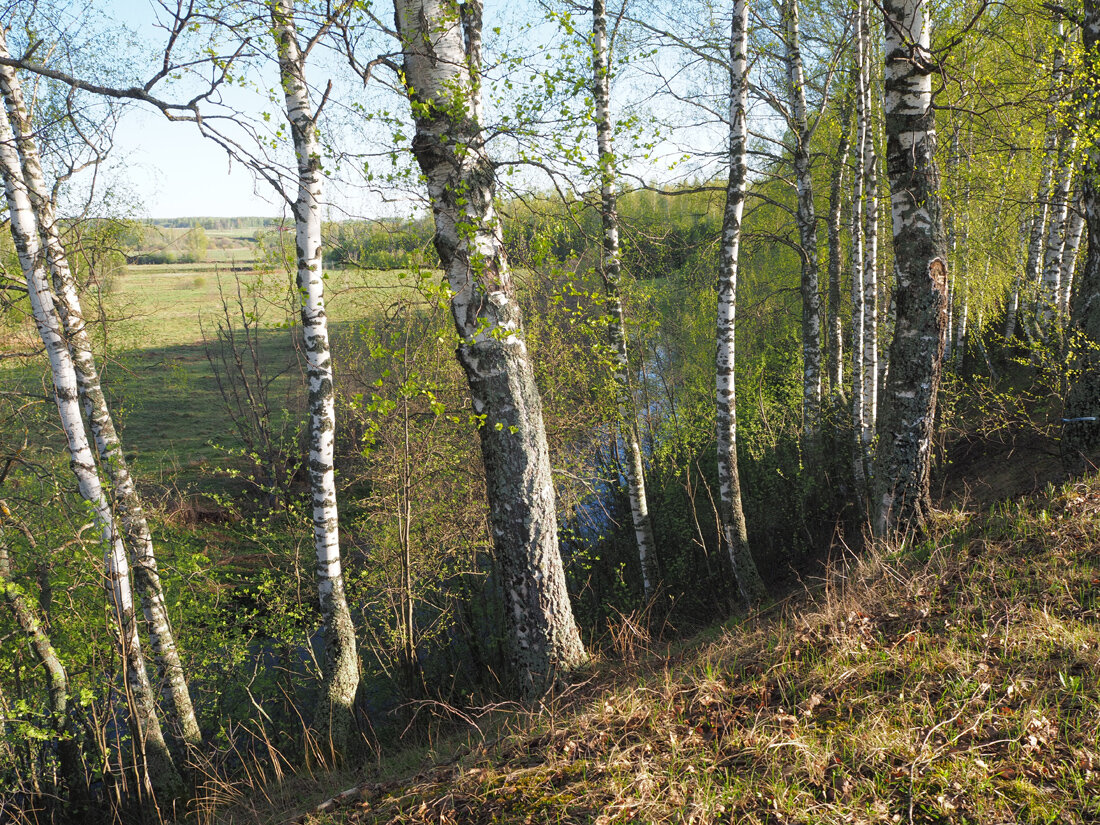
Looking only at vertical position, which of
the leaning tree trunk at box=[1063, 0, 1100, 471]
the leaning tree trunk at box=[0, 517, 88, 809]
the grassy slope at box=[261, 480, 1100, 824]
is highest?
the leaning tree trunk at box=[1063, 0, 1100, 471]

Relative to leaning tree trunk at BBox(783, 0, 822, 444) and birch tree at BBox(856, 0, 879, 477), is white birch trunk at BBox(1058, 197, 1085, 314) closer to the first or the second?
birch tree at BBox(856, 0, 879, 477)

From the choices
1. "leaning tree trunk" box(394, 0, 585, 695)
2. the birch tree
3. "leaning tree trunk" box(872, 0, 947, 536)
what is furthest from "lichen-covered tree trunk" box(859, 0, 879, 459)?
"leaning tree trunk" box(394, 0, 585, 695)

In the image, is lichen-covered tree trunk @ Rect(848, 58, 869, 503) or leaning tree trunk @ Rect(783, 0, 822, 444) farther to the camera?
lichen-covered tree trunk @ Rect(848, 58, 869, 503)

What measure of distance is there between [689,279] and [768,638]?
817 centimetres

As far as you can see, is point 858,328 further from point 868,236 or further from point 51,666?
point 51,666

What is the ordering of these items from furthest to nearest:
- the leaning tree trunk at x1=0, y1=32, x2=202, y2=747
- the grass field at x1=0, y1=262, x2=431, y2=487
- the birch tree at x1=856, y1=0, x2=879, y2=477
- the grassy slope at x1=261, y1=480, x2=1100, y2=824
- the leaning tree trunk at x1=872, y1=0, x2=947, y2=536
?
the grass field at x1=0, y1=262, x2=431, y2=487 → the birch tree at x1=856, y1=0, x2=879, y2=477 → the leaning tree trunk at x1=0, y1=32, x2=202, y2=747 → the leaning tree trunk at x1=872, y1=0, x2=947, y2=536 → the grassy slope at x1=261, y1=480, x2=1100, y2=824

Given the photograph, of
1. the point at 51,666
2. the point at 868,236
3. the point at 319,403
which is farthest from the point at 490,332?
the point at 868,236

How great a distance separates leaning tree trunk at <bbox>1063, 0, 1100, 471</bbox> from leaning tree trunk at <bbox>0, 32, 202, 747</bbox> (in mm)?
8549

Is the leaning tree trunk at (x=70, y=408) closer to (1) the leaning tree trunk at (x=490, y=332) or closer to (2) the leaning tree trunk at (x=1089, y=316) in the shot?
(1) the leaning tree trunk at (x=490, y=332)

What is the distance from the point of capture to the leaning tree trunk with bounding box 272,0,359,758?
5.56 meters

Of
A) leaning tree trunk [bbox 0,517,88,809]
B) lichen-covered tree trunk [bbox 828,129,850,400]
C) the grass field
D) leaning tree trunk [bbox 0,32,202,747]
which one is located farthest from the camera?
the grass field

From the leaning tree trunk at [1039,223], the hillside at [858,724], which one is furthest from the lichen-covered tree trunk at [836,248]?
the hillside at [858,724]

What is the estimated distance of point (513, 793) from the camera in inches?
119

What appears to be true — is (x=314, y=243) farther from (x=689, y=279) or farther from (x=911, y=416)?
(x=689, y=279)
